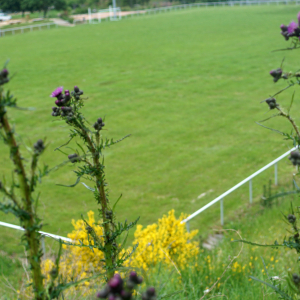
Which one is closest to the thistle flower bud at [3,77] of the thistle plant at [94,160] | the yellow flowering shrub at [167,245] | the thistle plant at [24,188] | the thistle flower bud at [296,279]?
the thistle plant at [24,188]

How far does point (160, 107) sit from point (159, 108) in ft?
0.50

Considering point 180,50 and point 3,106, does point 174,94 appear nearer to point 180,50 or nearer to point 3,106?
point 180,50

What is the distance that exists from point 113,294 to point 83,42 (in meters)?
40.0

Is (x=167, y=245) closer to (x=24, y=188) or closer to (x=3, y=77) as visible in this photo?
(x=24, y=188)

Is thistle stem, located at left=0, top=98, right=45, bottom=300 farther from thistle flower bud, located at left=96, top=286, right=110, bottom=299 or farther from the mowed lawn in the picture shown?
thistle flower bud, located at left=96, top=286, right=110, bottom=299

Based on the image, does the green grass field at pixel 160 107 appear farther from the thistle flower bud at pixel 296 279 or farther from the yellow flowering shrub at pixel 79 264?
the thistle flower bud at pixel 296 279

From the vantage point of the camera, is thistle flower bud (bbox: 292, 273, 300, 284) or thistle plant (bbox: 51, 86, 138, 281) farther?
thistle plant (bbox: 51, 86, 138, 281)

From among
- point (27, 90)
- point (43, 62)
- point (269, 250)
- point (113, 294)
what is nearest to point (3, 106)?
point (113, 294)

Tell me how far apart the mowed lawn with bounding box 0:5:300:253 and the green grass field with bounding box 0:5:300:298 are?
6 centimetres

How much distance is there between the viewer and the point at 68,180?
13977mm

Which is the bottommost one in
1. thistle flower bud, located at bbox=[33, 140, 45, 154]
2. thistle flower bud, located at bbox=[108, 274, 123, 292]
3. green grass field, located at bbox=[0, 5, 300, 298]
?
green grass field, located at bbox=[0, 5, 300, 298]

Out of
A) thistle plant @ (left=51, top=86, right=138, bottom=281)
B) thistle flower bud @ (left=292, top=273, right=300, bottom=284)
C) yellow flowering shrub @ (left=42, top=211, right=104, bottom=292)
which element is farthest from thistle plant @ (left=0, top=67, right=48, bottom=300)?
yellow flowering shrub @ (left=42, top=211, right=104, bottom=292)

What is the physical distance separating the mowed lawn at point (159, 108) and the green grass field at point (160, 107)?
0.06 m

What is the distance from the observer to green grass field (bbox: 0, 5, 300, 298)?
12.4m
